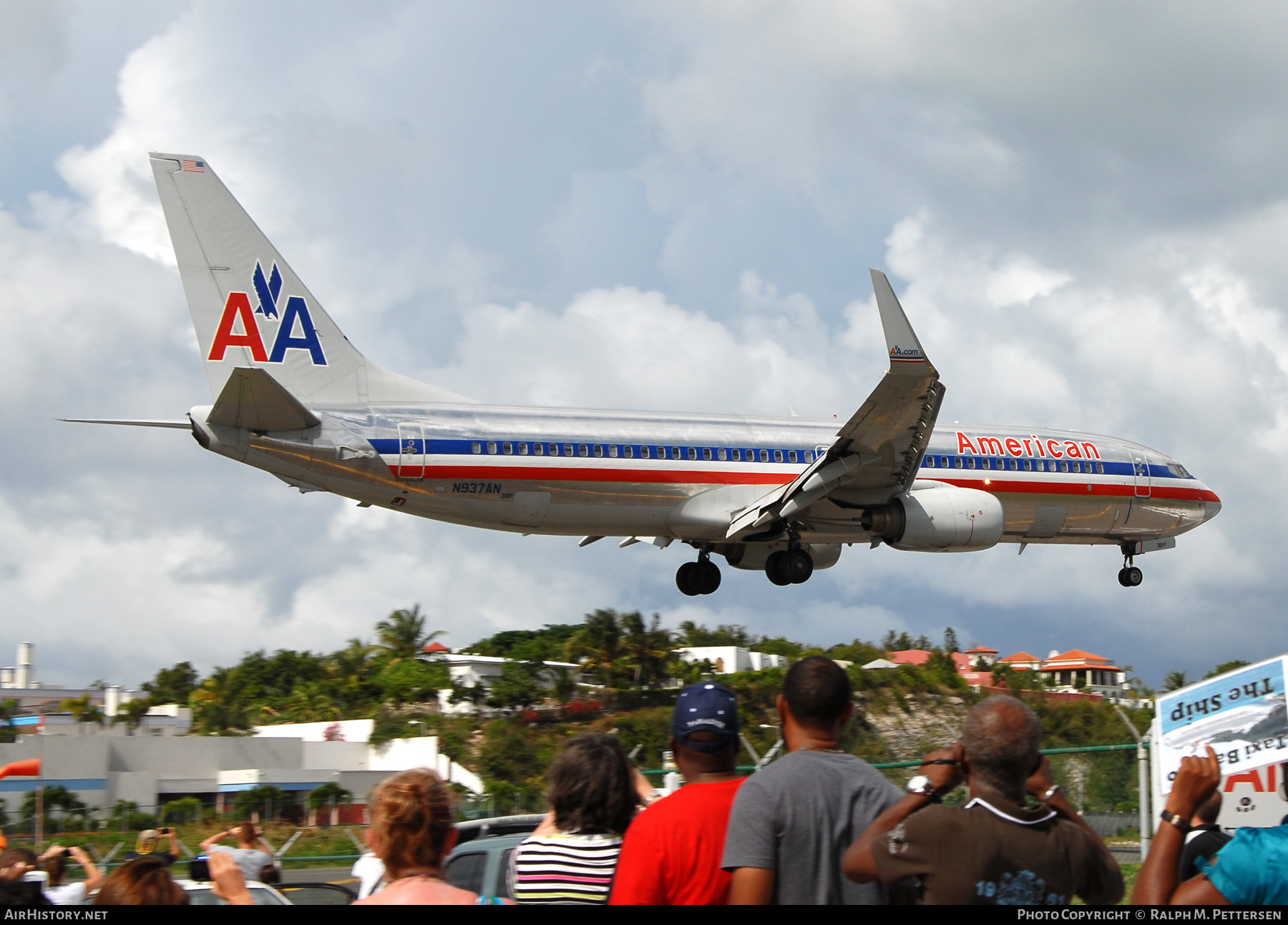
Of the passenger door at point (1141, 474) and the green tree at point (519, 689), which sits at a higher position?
the passenger door at point (1141, 474)

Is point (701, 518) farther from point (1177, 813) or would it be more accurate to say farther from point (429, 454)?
point (1177, 813)

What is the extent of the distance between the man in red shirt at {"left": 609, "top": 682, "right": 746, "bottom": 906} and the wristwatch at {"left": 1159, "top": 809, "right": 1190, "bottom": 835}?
143cm

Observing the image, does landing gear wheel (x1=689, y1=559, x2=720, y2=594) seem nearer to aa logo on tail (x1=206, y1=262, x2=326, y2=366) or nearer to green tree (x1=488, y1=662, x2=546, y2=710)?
aa logo on tail (x1=206, y1=262, x2=326, y2=366)

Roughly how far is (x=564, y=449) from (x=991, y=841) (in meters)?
19.1

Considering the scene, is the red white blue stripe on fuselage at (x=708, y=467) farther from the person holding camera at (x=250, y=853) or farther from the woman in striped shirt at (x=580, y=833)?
the woman in striped shirt at (x=580, y=833)

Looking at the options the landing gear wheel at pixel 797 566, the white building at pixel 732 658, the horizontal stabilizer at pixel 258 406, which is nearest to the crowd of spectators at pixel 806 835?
the horizontal stabilizer at pixel 258 406

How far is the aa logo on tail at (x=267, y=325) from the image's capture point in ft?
74.1

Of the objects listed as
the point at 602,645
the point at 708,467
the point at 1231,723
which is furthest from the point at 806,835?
the point at 602,645

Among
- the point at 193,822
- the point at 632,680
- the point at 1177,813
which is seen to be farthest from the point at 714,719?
the point at 632,680

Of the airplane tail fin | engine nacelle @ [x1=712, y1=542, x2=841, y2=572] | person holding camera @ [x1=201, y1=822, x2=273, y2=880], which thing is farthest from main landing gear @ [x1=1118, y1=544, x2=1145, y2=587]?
person holding camera @ [x1=201, y1=822, x2=273, y2=880]

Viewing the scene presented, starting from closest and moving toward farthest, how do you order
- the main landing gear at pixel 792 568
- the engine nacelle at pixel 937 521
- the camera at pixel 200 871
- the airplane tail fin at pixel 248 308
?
the camera at pixel 200 871, the airplane tail fin at pixel 248 308, the engine nacelle at pixel 937 521, the main landing gear at pixel 792 568

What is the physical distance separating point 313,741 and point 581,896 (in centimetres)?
4362

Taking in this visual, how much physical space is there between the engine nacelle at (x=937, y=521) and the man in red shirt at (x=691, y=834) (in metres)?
20.2

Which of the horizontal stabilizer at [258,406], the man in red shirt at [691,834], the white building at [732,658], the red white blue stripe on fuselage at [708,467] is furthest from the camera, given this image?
the white building at [732,658]
